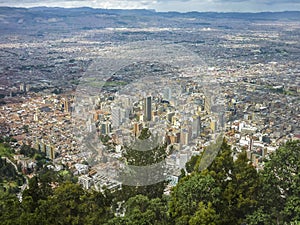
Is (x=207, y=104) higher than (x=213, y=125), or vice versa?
(x=207, y=104)

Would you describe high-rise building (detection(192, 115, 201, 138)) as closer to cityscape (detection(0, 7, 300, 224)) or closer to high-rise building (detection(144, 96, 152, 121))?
cityscape (detection(0, 7, 300, 224))

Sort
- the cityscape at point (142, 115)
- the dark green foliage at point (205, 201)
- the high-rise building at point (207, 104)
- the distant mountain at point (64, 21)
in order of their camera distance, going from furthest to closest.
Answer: the distant mountain at point (64, 21) < the high-rise building at point (207, 104) < the cityscape at point (142, 115) < the dark green foliage at point (205, 201)

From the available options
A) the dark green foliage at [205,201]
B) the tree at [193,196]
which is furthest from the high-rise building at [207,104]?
the tree at [193,196]

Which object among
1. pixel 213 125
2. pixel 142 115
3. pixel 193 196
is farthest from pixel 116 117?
pixel 193 196

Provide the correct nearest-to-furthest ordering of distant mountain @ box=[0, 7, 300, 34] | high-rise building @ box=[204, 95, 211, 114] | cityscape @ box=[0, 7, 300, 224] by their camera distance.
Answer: cityscape @ box=[0, 7, 300, 224] → high-rise building @ box=[204, 95, 211, 114] → distant mountain @ box=[0, 7, 300, 34]

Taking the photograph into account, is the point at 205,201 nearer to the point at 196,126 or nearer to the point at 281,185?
the point at 281,185

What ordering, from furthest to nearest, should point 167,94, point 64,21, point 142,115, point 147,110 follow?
point 64,21 → point 167,94 → point 147,110 → point 142,115

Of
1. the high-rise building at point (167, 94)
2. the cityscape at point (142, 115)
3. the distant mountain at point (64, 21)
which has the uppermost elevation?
the distant mountain at point (64, 21)

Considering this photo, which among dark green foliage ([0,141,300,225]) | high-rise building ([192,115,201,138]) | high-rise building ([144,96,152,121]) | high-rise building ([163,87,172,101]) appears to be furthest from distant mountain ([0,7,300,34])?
dark green foliage ([0,141,300,225])

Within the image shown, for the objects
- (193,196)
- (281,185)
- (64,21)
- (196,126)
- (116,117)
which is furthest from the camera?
(64,21)

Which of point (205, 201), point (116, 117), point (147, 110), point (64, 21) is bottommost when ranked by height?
point (205, 201)

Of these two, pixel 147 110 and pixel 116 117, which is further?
pixel 116 117

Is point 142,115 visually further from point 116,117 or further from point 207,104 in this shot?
point 207,104

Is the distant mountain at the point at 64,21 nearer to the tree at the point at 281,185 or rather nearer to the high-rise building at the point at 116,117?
A: the high-rise building at the point at 116,117
